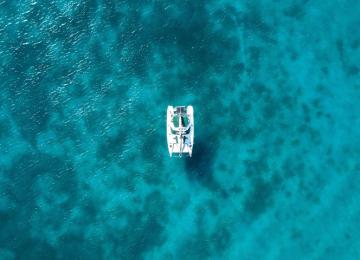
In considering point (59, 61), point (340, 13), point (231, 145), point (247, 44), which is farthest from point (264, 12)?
point (59, 61)

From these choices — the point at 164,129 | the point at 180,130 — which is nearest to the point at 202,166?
the point at 180,130

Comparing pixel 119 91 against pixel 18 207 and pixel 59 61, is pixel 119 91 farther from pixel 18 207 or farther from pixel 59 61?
pixel 18 207

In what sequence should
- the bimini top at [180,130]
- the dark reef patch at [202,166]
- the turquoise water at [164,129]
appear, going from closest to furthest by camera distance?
the turquoise water at [164,129] < the bimini top at [180,130] < the dark reef patch at [202,166]

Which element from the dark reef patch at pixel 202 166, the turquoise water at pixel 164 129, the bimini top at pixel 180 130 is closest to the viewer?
the turquoise water at pixel 164 129

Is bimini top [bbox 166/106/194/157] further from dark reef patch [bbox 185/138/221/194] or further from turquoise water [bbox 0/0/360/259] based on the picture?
turquoise water [bbox 0/0/360/259]

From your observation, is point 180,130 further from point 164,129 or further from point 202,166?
point 202,166

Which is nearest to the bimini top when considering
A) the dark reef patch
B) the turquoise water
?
the dark reef patch

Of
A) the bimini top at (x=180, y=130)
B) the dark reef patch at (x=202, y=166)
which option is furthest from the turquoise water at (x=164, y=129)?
the bimini top at (x=180, y=130)

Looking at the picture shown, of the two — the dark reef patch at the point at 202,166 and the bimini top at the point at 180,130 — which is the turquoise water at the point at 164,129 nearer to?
the dark reef patch at the point at 202,166
